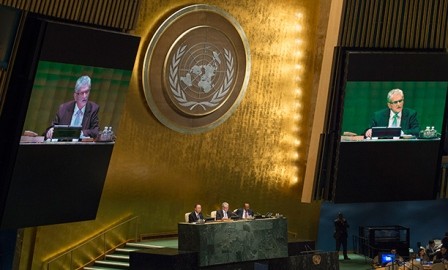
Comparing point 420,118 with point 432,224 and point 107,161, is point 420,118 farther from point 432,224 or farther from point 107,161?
point 107,161

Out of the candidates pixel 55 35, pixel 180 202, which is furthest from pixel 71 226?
pixel 55 35

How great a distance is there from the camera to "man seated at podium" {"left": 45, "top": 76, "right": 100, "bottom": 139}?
1569 cm

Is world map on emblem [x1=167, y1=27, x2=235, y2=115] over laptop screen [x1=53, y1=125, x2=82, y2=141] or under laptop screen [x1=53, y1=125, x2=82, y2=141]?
over

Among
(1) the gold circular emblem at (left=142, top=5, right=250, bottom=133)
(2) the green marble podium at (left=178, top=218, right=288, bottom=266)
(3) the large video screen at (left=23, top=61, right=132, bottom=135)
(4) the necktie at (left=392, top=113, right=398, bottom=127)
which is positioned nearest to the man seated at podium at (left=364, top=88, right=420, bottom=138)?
(4) the necktie at (left=392, top=113, right=398, bottom=127)

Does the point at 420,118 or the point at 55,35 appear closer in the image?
the point at 55,35

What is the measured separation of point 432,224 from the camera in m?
22.9

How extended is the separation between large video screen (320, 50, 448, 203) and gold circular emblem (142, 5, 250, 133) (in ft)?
7.45

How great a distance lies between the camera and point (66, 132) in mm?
15859

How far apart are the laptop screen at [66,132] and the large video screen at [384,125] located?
5097 millimetres

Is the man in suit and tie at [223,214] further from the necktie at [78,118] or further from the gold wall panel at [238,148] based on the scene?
the necktie at [78,118]

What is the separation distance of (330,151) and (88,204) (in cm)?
487

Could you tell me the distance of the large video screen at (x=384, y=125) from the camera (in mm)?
18719

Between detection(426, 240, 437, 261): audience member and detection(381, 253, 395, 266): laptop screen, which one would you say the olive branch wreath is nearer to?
detection(381, 253, 395, 266): laptop screen

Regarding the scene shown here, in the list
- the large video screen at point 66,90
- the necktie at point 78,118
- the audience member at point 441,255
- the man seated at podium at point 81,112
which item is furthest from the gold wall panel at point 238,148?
the audience member at point 441,255
